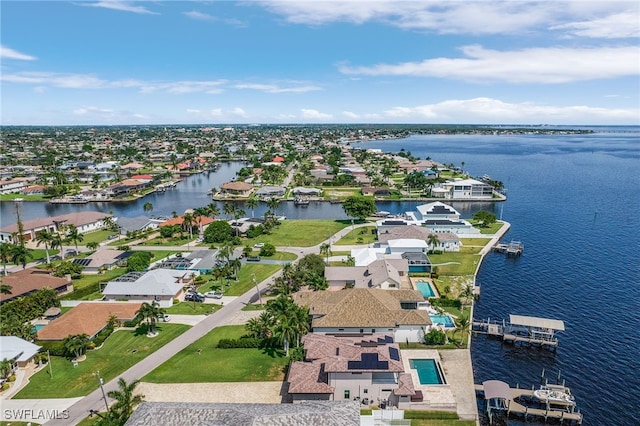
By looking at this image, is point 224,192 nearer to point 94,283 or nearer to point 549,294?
point 94,283

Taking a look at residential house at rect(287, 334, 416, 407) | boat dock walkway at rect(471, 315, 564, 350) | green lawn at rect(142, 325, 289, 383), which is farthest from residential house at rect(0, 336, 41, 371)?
boat dock walkway at rect(471, 315, 564, 350)

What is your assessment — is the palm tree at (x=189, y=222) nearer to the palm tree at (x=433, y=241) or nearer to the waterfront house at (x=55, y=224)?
the waterfront house at (x=55, y=224)

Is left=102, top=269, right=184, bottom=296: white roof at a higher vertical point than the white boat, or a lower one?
higher

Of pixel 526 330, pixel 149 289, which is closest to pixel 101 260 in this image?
pixel 149 289

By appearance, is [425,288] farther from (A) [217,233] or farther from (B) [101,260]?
(B) [101,260]

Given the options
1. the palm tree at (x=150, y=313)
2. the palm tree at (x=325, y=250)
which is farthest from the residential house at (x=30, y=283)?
the palm tree at (x=325, y=250)

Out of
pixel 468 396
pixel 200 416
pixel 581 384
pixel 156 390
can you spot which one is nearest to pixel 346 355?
pixel 468 396

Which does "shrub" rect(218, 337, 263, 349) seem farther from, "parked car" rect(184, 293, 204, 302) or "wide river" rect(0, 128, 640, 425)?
→ "wide river" rect(0, 128, 640, 425)
